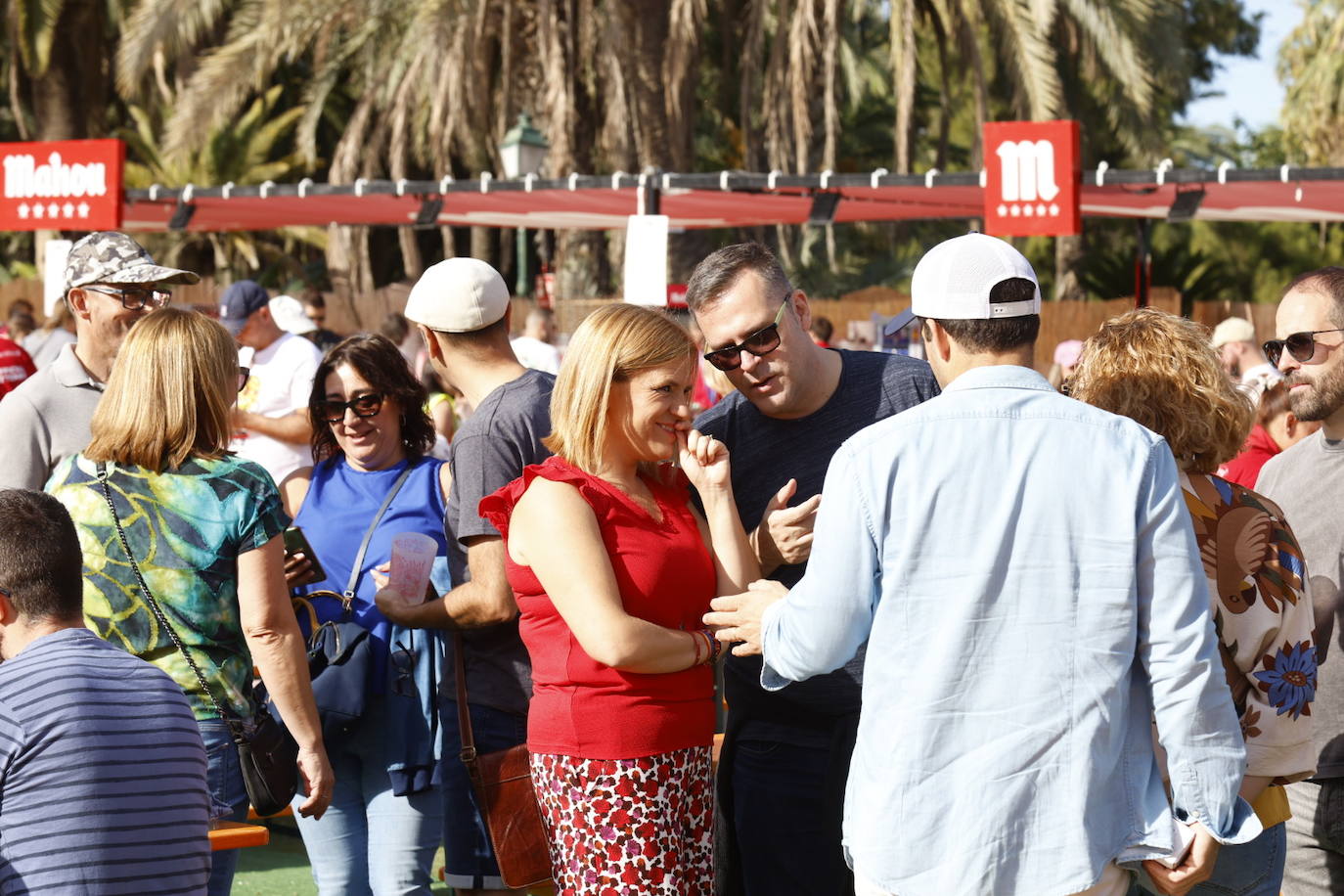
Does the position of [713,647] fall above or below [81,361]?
below

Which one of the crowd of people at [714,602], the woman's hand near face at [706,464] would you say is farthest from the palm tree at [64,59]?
the woman's hand near face at [706,464]

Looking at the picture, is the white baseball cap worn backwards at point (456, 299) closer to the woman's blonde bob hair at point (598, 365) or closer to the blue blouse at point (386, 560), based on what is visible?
the woman's blonde bob hair at point (598, 365)

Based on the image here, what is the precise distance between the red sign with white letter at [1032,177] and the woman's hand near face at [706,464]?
822 cm

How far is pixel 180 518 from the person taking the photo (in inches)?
121

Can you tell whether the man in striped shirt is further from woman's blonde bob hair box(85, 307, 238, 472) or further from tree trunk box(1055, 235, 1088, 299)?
tree trunk box(1055, 235, 1088, 299)

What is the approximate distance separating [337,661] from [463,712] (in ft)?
1.65

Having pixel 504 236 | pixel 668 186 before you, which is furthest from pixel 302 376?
pixel 504 236

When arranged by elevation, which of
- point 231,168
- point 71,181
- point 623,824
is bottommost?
point 623,824

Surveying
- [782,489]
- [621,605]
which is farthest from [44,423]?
[782,489]

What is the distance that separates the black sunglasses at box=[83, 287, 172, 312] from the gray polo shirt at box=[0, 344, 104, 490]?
22 cm

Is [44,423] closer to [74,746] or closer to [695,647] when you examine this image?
[74,746]

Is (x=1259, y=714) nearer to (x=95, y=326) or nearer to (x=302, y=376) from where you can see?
(x=95, y=326)

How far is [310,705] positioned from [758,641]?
3.93 feet

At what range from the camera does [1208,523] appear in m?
2.62
